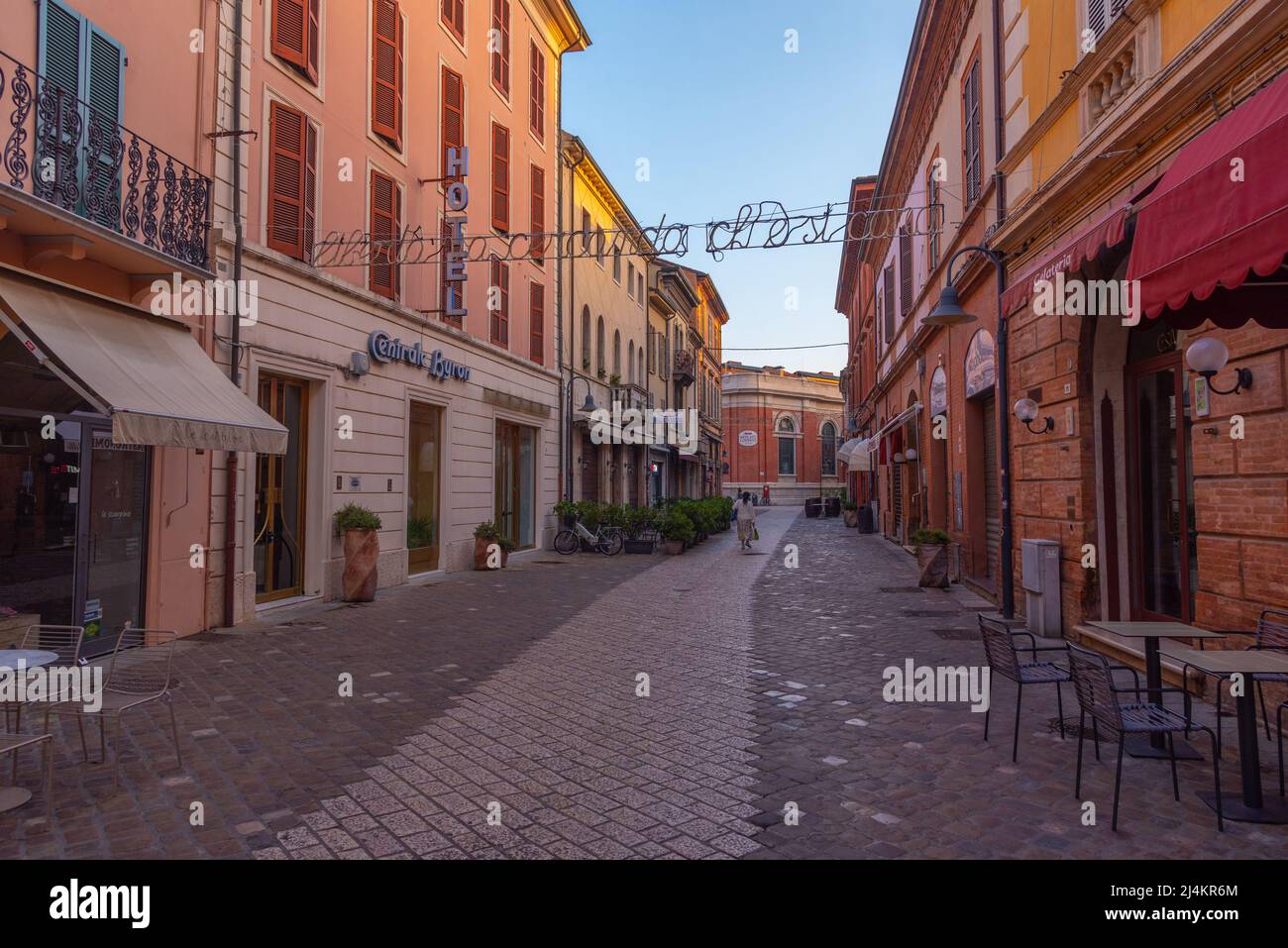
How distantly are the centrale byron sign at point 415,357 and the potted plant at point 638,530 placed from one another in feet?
20.7

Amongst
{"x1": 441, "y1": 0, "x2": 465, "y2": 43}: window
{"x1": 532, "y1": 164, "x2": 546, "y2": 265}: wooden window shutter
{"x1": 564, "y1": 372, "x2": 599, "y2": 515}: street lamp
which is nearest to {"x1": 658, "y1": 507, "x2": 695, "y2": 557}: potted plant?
{"x1": 564, "y1": 372, "x2": 599, "y2": 515}: street lamp

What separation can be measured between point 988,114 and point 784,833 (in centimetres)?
1033

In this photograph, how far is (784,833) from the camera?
12.2ft

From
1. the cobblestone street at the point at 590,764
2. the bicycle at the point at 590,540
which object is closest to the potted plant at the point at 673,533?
the bicycle at the point at 590,540

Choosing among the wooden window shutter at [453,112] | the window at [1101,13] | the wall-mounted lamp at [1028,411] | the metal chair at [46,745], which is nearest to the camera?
the metal chair at [46,745]

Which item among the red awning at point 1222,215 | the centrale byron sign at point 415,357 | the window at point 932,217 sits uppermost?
the window at point 932,217

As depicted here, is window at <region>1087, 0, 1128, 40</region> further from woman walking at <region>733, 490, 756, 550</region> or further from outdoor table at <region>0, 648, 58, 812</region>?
woman walking at <region>733, 490, 756, 550</region>

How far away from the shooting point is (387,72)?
12.7 m

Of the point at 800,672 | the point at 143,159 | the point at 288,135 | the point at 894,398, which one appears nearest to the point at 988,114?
the point at 800,672

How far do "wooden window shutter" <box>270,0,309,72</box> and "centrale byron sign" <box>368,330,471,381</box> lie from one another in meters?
3.79

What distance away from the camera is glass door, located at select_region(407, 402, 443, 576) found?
14.0m

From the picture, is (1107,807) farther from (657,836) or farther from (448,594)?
(448,594)

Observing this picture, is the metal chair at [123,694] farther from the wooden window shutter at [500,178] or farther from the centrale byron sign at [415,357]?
the wooden window shutter at [500,178]

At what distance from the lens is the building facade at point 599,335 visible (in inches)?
857
